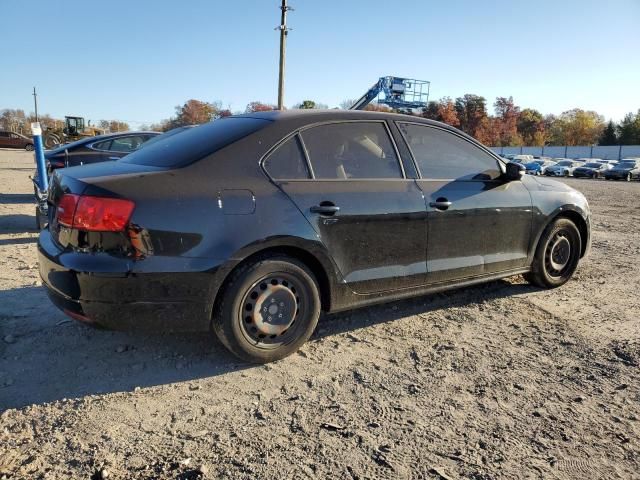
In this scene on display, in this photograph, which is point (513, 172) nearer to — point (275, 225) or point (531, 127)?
point (275, 225)

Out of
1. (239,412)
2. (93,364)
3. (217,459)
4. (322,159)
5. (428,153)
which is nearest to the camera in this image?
(217,459)

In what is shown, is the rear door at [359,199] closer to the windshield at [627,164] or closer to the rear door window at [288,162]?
the rear door window at [288,162]

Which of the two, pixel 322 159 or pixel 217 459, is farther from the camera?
pixel 322 159

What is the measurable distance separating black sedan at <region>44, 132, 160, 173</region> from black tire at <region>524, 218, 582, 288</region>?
6.41m

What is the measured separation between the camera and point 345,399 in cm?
276

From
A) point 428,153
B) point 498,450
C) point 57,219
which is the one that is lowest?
point 498,450

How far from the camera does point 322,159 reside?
11.0ft

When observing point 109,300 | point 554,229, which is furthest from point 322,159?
point 554,229

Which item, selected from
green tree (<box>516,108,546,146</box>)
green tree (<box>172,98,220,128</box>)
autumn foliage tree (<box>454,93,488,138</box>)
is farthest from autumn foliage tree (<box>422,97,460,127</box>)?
green tree (<box>172,98,220,128</box>)

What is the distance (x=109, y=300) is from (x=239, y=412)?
95 centimetres

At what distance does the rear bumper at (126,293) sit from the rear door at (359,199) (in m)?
0.86

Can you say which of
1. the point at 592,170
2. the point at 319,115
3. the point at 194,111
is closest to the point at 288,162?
the point at 319,115

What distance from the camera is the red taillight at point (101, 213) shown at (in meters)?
2.64

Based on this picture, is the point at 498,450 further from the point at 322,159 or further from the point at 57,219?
the point at 57,219
